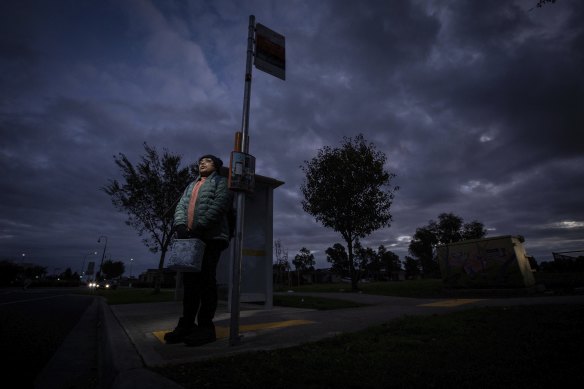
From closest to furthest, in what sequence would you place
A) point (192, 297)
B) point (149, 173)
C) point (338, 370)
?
1. point (338, 370)
2. point (192, 297)
3. point (149, 173)

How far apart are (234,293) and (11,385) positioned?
193cm

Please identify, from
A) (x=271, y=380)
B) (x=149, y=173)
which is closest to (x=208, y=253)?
(x=271, y=380)

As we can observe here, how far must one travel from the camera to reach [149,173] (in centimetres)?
2067

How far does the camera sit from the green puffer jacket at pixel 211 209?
3.25m

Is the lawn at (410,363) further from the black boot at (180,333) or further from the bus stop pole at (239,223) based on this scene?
the black boot at (180,333)

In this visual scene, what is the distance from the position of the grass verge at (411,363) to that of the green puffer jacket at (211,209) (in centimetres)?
140

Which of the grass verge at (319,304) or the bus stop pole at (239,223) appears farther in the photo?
the grass verge at (319,304)

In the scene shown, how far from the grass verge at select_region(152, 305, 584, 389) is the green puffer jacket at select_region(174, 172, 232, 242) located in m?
1.40

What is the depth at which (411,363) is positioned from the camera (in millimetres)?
2188

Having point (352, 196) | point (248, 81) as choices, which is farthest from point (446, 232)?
point (248, 81)

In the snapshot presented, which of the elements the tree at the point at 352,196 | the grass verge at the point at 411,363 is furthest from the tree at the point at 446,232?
the grass verge at the point at 411,363

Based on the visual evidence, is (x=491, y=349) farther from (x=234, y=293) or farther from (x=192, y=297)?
(x=192, y=297)

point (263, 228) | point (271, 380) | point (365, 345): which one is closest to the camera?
point (271, 380)

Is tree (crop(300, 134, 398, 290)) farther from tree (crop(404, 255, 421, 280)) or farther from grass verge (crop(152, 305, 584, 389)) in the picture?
tree (crop(404, 255, 421, 280))
